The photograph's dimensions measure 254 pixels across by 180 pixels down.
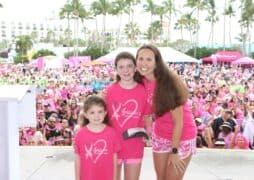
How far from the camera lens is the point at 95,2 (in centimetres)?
9181

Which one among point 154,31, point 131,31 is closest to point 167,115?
point 154,31

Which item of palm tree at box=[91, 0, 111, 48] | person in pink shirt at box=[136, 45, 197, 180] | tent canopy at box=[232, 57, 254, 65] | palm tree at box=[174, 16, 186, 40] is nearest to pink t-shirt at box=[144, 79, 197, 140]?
person in pink shirt at box=[136, 45, 197, 180]

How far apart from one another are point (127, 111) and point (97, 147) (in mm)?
347

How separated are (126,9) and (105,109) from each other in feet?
306

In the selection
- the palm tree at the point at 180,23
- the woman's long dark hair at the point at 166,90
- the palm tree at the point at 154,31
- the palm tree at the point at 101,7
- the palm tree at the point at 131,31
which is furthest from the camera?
the palm tree at the point at 131,31

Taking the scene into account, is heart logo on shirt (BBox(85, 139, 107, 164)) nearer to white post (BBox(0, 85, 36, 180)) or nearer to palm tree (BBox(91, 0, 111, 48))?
white post (BBox(0, 85, 36, 180))

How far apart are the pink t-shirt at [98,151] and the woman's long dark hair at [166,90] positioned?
1.31 ft

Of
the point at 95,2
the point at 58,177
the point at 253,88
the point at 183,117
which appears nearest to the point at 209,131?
the point at 58,177

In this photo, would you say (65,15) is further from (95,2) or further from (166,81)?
(166,81)

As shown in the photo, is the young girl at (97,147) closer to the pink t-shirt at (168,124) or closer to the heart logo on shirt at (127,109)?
the heart logo on shirt at (127,109)

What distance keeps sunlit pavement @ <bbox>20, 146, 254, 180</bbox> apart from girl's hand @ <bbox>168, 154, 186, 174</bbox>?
1.98 metres

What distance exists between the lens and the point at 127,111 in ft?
12.0

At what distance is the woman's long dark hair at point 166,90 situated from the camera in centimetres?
353

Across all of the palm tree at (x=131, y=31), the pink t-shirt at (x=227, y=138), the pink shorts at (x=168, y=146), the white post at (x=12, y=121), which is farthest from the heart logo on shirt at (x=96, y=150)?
the palm tree at (x=131, y=31)
